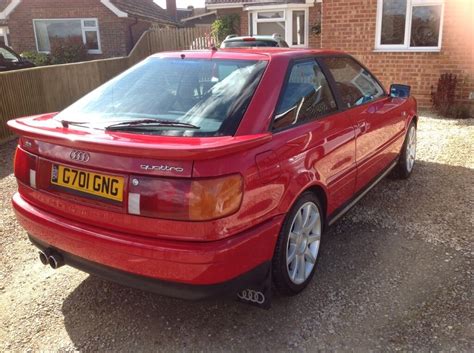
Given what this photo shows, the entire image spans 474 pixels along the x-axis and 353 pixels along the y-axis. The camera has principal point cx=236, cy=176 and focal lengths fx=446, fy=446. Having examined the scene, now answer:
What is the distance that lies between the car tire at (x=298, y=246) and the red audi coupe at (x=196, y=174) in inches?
0.4

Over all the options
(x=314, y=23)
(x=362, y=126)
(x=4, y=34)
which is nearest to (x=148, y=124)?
(x=362, y=126)

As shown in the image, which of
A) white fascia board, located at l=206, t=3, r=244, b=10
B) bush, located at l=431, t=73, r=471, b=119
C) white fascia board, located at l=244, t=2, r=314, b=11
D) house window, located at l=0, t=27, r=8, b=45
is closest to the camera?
bush, located at l=431, t=73, r=471, b=119

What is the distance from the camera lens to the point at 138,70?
3281 millimetres

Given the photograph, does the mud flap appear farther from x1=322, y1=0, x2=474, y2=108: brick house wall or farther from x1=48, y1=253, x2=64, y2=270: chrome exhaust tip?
x1=322, y1=0, x2=474, y2=108: brick house wall

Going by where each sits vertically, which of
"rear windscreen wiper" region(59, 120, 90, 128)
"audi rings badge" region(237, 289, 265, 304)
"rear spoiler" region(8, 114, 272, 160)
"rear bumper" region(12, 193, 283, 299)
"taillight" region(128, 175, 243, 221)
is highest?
"rear windscreen wiper" region(59, 120, 90, 128)

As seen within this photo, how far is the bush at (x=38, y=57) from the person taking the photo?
64.5 feet

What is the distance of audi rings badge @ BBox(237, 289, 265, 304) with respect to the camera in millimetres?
2533

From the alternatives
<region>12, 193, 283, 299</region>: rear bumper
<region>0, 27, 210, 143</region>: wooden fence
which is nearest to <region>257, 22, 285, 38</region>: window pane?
<region>0, 27, 210, 143</region>: wooden fence

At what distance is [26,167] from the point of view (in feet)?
9.05

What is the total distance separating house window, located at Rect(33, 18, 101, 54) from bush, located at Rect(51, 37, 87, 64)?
332mm

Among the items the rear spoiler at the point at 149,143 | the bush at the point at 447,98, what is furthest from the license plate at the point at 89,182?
the bush at the point at 447,98

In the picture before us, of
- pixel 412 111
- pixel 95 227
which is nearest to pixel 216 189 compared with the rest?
pixel 95 227

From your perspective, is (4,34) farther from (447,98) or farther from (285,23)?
(447,98)

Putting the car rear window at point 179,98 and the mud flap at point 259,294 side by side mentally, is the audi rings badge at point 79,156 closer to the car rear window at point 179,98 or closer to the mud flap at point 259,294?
the car rear window at point 179,98
